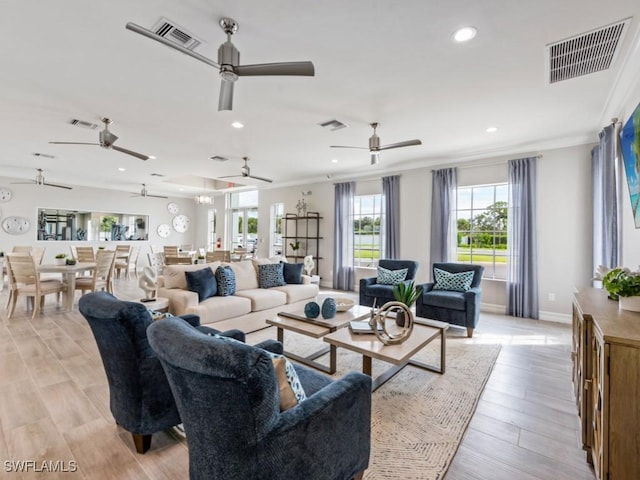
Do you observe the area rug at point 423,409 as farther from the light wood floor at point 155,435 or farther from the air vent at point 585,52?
the air vent at point 585,52

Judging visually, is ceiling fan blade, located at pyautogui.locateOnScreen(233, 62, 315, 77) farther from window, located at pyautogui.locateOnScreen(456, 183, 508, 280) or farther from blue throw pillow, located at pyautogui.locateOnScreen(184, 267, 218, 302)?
window, located at pyautogui.locateOnScreen(456, 183, 508, 280)

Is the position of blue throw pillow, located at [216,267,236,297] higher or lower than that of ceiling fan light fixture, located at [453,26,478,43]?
lower

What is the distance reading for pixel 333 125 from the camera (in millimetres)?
4020

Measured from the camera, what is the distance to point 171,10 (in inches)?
78.2

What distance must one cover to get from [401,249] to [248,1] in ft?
16.5

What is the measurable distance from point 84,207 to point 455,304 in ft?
32.1

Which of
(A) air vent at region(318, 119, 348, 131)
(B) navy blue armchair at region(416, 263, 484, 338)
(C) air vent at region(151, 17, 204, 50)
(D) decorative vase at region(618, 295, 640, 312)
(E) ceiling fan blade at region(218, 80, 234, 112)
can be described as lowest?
(B) navy blue armchair at region(416, 263, 484, 338)

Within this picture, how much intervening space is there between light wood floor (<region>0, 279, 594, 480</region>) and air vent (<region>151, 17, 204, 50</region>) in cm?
273

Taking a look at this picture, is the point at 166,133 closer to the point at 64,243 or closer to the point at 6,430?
the point at 6,430

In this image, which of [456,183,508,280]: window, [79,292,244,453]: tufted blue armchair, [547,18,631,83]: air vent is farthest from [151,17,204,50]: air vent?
[456,183,508,280]: window

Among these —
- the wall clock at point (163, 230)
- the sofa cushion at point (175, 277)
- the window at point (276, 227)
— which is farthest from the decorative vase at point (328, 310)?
the wall clock at point (163, 230)

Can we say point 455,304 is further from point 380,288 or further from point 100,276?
point 100,276

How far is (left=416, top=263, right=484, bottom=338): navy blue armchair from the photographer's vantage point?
12.6 ft

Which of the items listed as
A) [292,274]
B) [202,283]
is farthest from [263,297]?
[292,274]
